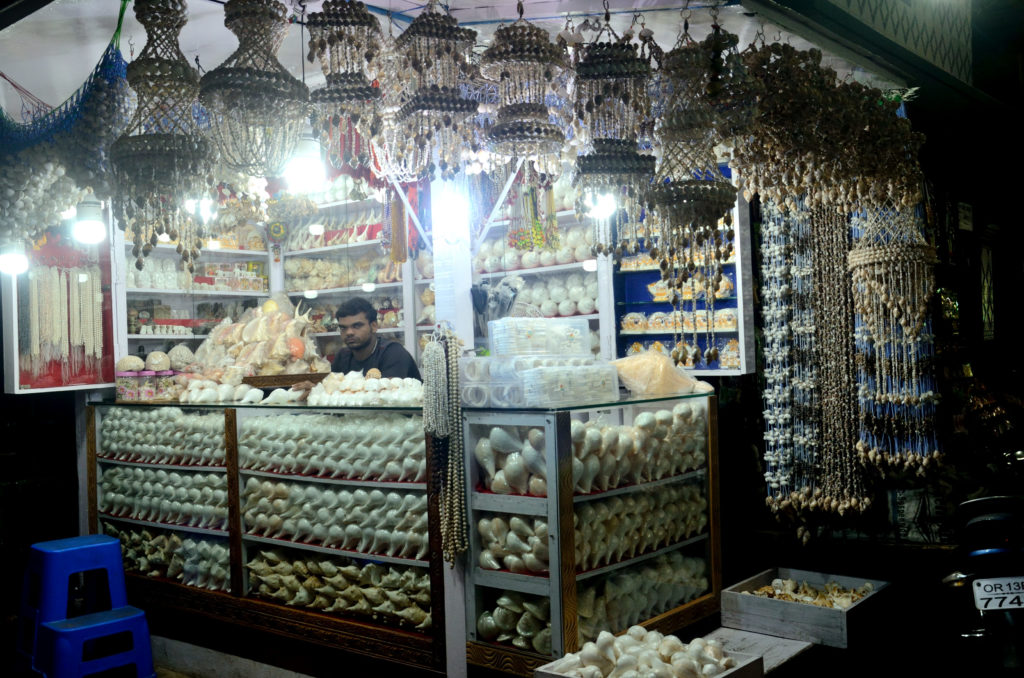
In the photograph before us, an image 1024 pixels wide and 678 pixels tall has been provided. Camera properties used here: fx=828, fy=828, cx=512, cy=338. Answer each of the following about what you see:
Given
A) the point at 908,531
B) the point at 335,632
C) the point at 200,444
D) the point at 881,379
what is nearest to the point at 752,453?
the point at 908,531

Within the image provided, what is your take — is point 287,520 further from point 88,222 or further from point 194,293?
point 194,293

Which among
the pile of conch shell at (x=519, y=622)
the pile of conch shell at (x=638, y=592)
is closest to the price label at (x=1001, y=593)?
the pile of conch shell at (x=638, y=592)

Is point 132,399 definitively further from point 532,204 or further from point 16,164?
point 532,204

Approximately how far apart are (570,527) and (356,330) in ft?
9.70

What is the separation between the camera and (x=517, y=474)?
3.09m

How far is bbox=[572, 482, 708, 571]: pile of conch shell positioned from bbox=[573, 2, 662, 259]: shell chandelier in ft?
3.31

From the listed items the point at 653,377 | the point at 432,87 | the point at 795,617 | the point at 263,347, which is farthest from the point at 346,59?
the point at 795,617

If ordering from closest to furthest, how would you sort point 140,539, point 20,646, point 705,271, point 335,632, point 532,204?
1. point 705,271
2. point 335,632
3. point 20,646
4. point 140,539
5. point 532,204

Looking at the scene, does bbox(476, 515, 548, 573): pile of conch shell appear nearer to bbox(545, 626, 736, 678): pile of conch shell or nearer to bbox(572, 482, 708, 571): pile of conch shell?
bbox(572, 482, 708, 571): pile of conch shell

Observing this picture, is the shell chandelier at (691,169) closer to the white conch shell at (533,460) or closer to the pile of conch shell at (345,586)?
the white conch shell at (533,460)

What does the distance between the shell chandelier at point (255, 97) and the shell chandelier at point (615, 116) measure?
41.2 inches

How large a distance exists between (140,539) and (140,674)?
1150 mm

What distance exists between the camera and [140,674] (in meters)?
3.83

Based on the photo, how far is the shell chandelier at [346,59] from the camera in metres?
3.05
